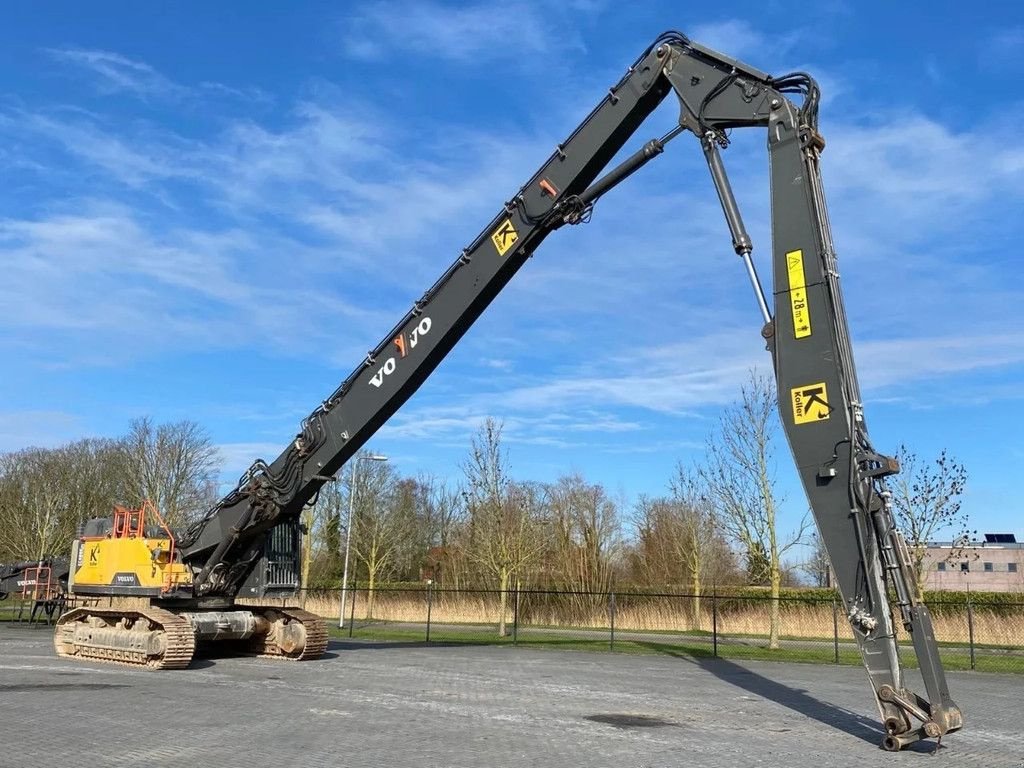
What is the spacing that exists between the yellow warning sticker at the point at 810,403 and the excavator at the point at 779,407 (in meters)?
0.02

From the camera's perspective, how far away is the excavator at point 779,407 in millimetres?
9508

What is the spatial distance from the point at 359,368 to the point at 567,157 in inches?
218

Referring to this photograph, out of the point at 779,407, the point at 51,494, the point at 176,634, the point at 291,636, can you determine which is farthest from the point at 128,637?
the point at 51,494

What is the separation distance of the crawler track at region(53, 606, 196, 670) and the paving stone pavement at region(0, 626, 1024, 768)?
39cm

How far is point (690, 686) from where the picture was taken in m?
15.8

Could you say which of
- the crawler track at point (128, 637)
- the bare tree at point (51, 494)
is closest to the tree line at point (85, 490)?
the bare tree at point (51, 494)

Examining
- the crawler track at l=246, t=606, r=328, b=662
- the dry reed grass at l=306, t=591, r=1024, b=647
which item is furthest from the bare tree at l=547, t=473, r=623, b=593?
the crawler track at l=246, t=606, r=328, b=662

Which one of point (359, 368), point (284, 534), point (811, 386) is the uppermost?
point (359, 368)

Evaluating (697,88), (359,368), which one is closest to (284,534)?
(359,368)

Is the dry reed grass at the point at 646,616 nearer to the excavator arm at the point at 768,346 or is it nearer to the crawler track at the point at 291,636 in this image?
the crawler track at the point at 291,636

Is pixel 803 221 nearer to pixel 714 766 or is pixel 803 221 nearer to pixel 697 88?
pixel 697 88

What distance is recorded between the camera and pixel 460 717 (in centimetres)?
1166

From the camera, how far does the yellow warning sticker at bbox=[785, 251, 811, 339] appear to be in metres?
10.5

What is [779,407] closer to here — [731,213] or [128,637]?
[731,213]
